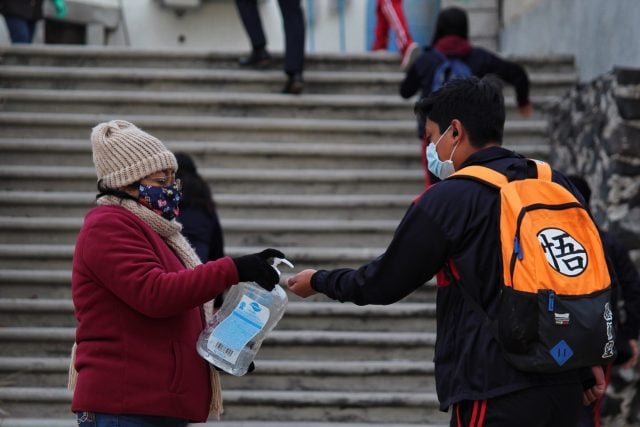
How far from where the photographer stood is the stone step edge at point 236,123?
8828 millimetres

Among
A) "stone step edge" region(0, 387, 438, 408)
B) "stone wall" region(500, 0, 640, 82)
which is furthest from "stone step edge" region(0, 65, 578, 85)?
"stone step edge" region(0, 387, 438, 408)

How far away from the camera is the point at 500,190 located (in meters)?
3.34

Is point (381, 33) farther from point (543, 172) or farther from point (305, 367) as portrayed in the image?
point (543, 172)

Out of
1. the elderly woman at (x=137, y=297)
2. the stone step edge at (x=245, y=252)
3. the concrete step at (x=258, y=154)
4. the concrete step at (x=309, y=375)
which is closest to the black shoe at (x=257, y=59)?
the concrete step at (x=258, y=154)

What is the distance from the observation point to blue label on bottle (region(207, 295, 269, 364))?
3857 mm

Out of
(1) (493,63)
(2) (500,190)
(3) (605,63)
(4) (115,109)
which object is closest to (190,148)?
(4) (115,109)

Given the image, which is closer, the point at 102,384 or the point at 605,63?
the point at 102,384

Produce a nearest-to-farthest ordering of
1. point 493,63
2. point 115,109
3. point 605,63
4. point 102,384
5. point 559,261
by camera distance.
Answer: point 559,261, point 102,384, point 493,63, point 605,63, point 115,109

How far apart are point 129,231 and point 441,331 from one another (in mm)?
1068

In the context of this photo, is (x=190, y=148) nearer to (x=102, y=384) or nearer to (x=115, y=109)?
(x=115, y=109)

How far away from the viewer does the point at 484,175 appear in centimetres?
339

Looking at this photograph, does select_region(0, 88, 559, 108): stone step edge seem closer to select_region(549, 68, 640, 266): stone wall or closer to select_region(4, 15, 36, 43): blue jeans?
select_region(4, 15, 36, 43): blue jeans

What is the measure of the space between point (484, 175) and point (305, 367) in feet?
13.3

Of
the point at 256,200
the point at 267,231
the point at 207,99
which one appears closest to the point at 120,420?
the point at 267,231
